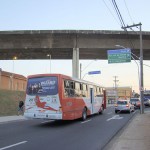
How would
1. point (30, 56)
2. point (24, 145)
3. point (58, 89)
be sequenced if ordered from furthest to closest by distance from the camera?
point (30, 56) < point (58, 89) < point (24, 145)

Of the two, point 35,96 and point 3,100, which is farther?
point 3,100

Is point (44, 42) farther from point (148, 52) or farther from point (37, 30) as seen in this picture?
point (148, 52)

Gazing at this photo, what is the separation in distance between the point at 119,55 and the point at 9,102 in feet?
50.2

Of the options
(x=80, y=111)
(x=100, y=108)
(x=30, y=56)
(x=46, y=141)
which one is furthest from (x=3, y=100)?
(x=46, y=141)

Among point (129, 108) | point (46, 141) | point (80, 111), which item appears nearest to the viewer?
point (46, 141)

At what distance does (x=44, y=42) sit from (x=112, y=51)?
855 cm

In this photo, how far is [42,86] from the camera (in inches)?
817

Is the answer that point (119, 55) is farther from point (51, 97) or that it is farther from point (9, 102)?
point (51, 97)

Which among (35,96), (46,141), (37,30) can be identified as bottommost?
(46,141)

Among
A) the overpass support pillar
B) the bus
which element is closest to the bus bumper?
the bus

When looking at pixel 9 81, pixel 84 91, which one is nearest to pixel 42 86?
pixel 84 91

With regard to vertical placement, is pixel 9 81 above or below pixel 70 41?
below

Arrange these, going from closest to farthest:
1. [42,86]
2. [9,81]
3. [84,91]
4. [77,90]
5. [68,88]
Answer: [42,86]
[68,88]
[77,90]
[84,91]
[9,81]

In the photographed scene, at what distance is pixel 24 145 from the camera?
12.2 metres
